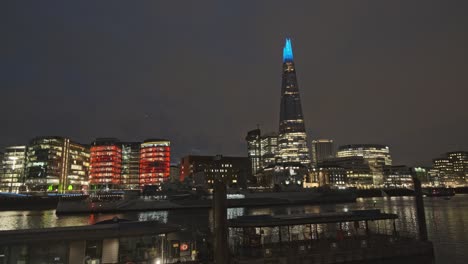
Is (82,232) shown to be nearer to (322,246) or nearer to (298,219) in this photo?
(298,219)

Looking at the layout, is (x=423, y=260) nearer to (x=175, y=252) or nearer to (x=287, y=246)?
(x=287, y=246)

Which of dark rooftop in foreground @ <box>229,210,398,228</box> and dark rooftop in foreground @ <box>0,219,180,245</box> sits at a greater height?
dark rooftop in foreground @ <box>0,219,180,245</box>

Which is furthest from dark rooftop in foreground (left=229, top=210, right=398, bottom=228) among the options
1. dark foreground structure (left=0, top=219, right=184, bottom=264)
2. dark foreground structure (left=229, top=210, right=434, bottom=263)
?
dark foreground structure (left=0, top=219, right=184, bottom=264)

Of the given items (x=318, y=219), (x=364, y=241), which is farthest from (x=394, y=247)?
(x=318, y=219)

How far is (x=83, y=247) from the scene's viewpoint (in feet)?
70.1

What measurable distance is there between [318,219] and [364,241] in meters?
5.05

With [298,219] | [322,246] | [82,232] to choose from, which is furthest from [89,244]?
[322,246]

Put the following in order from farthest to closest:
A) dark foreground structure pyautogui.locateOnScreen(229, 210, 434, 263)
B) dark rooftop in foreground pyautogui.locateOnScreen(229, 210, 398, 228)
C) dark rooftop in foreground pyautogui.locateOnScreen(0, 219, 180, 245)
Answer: dark rooftop in foreground pyautogui.locateOnScreen(229, 210, 398, 228) → dark foreground structure pyautogui.locateOnScreen(229, 210, 434, 263) → dark rooftop in foreground pyautogui.locateOnScreen(0, 219, 180, 245)

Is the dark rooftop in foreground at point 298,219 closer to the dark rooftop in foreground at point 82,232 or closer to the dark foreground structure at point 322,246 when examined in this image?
the dark foreground structure at point 322,246

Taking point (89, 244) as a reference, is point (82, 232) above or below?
above

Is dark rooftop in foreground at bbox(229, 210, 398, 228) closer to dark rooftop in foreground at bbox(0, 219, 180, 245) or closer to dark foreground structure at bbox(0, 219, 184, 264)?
dark rooftop in foreground at bbox(0, 219, 180, 245)

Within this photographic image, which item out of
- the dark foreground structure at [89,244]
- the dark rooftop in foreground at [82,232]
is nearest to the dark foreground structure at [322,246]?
the dark foreground structure at [89,244]

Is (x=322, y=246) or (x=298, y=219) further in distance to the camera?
(x=298, y=219)

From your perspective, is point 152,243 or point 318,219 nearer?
point 152,243
